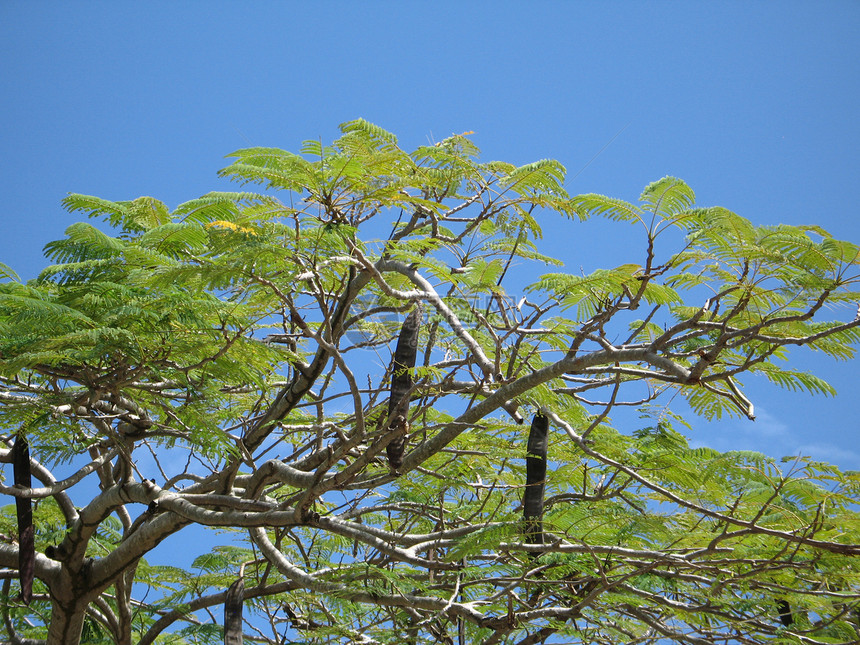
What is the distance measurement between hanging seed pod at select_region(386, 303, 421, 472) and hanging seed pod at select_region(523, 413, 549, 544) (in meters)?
0.92

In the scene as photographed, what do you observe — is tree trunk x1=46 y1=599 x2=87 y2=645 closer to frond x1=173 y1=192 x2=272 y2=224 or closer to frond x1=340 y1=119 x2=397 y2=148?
frond x1=173 y1=192 x2=272 y2=224

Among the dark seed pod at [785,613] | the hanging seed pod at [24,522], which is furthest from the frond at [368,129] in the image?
the dark seed pod at [785,613]

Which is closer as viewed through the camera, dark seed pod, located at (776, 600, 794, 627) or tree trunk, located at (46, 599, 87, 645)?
dark seed pod, located at (776, 600, 794, 627)

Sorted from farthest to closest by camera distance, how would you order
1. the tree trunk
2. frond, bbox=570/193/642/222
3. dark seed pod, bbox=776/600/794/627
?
the tree trunk < dark seed pod, bbox=776/600/794/627 < frond, bbox=570/193/642/222

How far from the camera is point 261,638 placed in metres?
8.84

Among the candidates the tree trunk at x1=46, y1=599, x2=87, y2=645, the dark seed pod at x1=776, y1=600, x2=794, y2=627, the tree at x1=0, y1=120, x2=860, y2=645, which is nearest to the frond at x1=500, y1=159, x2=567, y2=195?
the tree at x1=0, y1=120, x2=860, y2=645

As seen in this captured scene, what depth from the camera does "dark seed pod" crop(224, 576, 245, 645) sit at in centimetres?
638

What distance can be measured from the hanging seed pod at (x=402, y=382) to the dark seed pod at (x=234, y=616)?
219 centimetres

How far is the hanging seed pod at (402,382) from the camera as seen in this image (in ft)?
16.3

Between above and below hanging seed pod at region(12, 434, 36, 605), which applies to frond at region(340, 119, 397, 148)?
above

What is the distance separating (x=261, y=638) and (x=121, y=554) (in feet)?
6.60

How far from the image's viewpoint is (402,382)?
5.11m

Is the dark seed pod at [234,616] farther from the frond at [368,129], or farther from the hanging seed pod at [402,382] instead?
the frond at [368,129]

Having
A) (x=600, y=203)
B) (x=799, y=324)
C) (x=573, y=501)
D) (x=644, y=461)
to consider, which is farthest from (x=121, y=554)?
(x=799, y=324)
